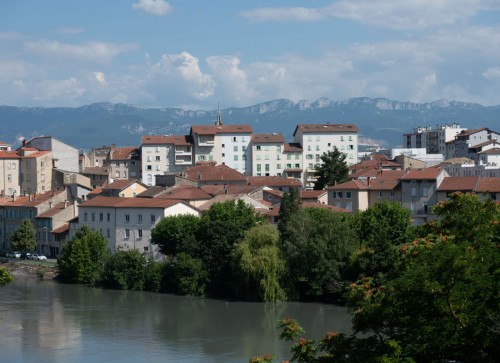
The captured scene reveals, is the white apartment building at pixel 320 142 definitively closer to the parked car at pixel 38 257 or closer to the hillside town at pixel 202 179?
the hillside town at pixel 202 179

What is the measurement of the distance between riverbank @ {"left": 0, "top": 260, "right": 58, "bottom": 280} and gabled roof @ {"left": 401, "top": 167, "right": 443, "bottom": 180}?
20.3 m

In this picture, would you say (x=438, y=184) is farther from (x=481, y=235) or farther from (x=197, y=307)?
(x=481, y=235)

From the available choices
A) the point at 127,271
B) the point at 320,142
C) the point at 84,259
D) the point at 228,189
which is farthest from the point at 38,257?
the point at 320,142

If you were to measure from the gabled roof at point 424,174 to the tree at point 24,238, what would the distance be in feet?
76.5

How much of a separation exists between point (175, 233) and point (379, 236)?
430 inches

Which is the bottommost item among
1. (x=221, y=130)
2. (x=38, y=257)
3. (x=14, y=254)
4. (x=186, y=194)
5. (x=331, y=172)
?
(x=38, y=257)

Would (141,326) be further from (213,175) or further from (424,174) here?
(213,175)

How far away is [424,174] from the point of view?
175 ft

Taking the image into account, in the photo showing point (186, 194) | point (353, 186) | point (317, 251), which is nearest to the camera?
point (317, 251)

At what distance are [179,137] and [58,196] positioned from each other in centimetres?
2042

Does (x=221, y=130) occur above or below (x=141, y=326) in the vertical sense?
above

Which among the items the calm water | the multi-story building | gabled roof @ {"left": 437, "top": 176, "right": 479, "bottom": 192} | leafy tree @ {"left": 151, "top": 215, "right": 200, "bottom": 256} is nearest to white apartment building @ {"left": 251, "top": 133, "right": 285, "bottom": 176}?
the multi-story building

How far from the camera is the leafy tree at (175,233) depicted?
45.4 m

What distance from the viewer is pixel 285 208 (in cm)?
4466
